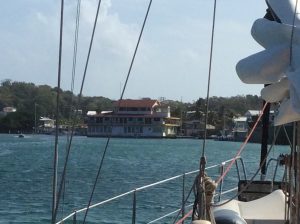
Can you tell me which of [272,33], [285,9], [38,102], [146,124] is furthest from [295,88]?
[146,124]

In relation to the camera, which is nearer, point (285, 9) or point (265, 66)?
point (265, 66)

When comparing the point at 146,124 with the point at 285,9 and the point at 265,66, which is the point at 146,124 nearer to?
the point at 285,9

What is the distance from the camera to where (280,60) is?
4.64 meters

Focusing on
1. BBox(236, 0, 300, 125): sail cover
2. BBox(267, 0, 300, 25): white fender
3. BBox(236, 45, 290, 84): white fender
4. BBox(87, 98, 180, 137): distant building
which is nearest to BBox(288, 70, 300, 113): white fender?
BBox(236, 0, 300, 125): sail cover

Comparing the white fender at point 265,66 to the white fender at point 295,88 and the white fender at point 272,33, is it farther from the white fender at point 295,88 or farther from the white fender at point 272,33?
the white fender at point 295,88

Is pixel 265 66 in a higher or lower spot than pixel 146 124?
lower

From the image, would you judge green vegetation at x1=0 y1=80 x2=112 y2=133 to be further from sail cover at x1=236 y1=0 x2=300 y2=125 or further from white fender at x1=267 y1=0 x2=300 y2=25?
white fender at x1=267 y1=0 x2=300 y2=25

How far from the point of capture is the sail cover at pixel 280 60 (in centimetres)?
456

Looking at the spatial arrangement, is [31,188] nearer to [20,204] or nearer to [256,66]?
[20,204]

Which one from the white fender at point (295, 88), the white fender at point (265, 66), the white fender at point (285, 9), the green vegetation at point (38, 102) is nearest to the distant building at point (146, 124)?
the green vegetation at point (38, 102)

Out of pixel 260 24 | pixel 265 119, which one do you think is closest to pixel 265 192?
pixel 265 119

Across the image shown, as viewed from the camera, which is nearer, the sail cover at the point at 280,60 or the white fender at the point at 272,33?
the sail cover at the point at 280,60

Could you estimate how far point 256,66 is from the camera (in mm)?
4691

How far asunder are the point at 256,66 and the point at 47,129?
15645 cm
